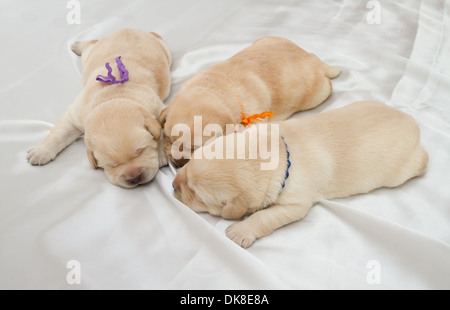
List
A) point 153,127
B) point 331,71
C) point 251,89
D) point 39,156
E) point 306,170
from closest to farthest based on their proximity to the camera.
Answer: point 306,170 → point 153,127 → point 39,156 → point 251,89 → point 331,71

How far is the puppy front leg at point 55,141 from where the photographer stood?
7.84ft

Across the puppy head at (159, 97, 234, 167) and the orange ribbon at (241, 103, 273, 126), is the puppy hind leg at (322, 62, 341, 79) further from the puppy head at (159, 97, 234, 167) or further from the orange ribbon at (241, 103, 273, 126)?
the puppy head at (159, 97, 234, 167)

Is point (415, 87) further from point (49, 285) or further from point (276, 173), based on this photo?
point (49, 285)

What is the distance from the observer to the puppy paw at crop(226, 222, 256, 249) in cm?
197

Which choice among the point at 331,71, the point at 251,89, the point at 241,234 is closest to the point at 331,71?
the point at 331,71

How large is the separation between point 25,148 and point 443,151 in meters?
2.79

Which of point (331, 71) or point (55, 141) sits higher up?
point (331, 71)

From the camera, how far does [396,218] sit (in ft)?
6.97

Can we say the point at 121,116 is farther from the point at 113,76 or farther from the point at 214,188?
the point at 214,188

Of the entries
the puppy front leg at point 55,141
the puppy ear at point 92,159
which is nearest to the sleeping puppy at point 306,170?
the puppy ear at point 92,159

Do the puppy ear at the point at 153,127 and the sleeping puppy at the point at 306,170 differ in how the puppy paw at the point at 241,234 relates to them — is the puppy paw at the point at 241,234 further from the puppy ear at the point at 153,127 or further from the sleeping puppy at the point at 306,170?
the puppy ear at the point at 153,127

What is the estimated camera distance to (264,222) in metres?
2.03

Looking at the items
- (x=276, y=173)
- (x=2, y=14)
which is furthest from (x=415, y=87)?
(x=2, y=14)

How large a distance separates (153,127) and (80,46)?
61.9 inches
